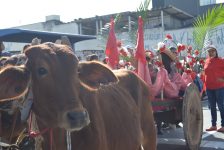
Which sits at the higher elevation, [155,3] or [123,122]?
[155,3]

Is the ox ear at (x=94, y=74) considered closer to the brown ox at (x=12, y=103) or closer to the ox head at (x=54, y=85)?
the ox head at (x=54, y=85)

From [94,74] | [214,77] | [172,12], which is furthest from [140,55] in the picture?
[172,12]

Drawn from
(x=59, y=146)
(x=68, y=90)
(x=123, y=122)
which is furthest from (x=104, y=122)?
(x=68, y=90)

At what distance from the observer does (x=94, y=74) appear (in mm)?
3383

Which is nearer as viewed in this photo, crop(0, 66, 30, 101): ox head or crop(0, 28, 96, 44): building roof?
crop(0, 66, 30, 101): ox head

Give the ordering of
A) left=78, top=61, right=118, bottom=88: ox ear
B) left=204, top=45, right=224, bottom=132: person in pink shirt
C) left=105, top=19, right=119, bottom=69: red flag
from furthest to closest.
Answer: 1. left=204, top=45, right=224, bottom=132: person in pink shirt
2. left=105, top=19, right=119, bottom=69: red flag
3. left=78, top=61, right=118, bottom=88: ox ear

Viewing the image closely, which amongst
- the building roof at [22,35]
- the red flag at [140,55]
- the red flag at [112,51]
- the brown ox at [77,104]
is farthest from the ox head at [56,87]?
the building roof at [22,35]

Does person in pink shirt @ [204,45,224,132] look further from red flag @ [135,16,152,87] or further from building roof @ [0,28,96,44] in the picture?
building roof @ [0,28,96,44]

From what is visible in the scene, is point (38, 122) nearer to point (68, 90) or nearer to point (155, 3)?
point (68, 90)

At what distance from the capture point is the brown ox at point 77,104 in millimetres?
2883

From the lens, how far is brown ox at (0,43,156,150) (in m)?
2.88

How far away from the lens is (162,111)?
6.72 meters

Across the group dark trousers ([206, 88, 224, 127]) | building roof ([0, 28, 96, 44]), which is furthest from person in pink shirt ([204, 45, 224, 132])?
building roof ([0, 28, 96, 44])

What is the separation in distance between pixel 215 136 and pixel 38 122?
18.6 feet
